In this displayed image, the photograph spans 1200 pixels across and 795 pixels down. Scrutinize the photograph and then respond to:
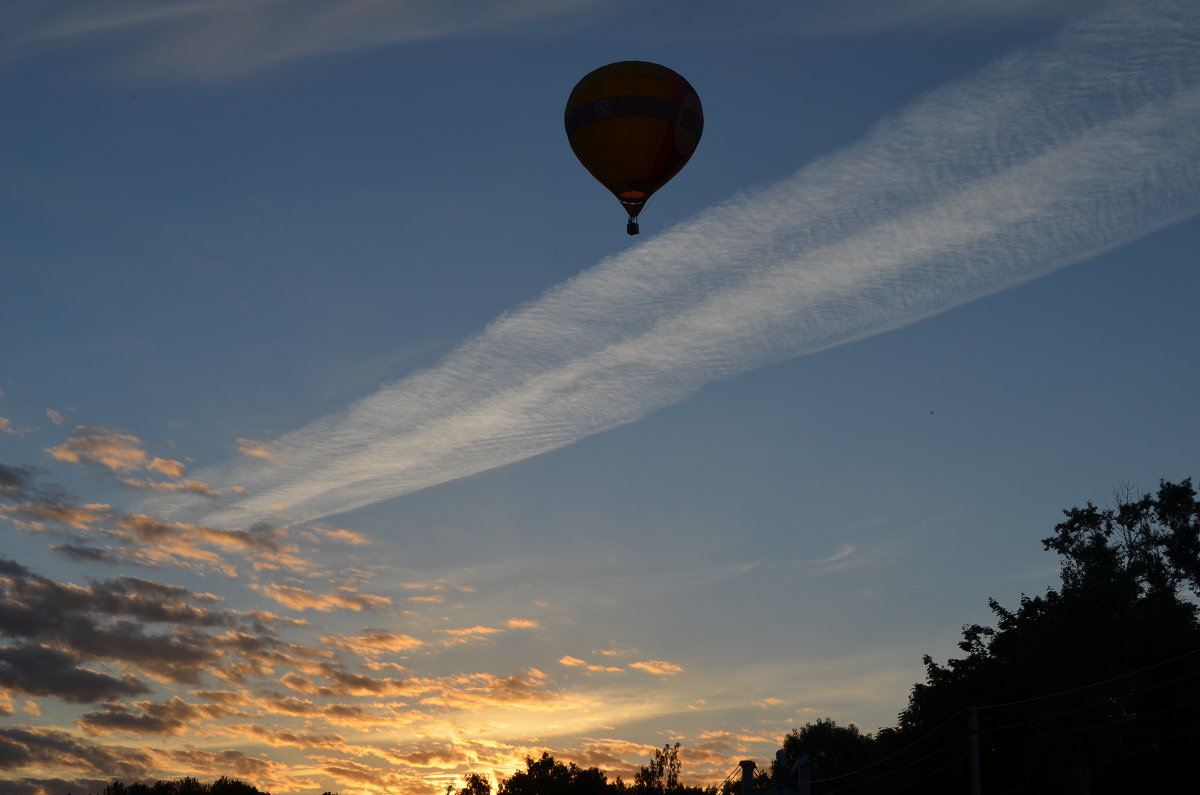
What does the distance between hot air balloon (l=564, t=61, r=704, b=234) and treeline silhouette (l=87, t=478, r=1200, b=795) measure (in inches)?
944

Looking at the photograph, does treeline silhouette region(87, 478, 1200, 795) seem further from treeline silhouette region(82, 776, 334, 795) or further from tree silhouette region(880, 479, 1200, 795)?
treeline silhouette region(82, 776, 334, 795)

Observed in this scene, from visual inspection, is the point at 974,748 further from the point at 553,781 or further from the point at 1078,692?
the point at 553,781

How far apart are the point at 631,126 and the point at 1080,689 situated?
34.1 m

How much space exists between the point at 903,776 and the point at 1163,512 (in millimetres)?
22847

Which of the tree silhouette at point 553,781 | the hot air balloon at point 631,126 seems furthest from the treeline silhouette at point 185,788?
the hot air balloon at point 631,126

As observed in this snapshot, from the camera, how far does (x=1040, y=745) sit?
54.6 m

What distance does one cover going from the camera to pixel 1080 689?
2119 inches

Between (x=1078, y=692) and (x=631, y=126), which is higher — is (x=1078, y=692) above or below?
below

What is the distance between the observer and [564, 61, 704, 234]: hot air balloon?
38.7 metres

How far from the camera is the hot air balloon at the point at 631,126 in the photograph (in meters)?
38.7

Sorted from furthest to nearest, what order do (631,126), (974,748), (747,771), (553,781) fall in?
(553,781), (747,771), (631,126), (974,748)

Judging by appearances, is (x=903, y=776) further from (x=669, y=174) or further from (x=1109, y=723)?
(x=669, y=174)

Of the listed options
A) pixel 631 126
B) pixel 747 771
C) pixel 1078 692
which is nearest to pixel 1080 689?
pixel 1078 692

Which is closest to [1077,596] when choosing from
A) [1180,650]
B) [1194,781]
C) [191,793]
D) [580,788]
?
[1180,650]
